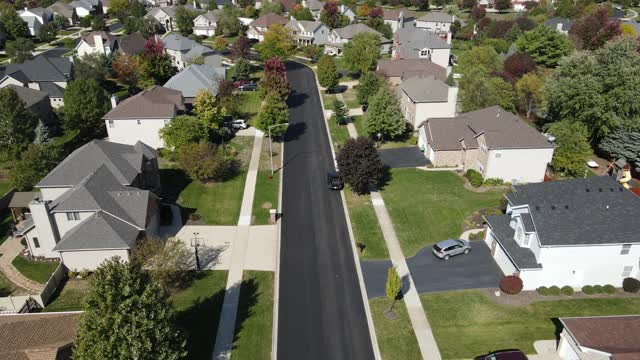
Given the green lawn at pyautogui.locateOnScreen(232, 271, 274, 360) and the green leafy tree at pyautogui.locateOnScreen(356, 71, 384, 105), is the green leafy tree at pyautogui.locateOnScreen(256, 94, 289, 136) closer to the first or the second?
the green leafy tree at pyautogui.locateOnScreen(356, 71, 384, 105)

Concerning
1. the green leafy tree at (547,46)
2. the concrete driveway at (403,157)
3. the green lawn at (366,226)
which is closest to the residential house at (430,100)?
the concrete driveway at (403,157)

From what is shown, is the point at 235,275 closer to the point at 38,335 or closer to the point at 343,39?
the point at 38,335

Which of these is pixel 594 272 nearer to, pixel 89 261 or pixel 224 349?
pixel 224 349

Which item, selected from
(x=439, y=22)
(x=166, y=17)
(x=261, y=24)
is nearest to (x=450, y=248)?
(x=261, y=24)

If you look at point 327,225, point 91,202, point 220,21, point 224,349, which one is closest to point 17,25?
point 220,21

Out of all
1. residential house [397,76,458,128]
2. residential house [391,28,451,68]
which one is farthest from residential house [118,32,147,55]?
residential house [397,76,458,128]

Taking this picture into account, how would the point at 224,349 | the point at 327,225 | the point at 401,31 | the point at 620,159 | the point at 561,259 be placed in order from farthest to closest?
1. the point at 401,31
2. the point at 620,159
3. the point at 327,225
4. the point at 561,259
5. the point at 224,349

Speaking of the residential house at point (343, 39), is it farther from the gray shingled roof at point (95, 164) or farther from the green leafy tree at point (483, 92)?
the gray shingled roof at point (95, 164)
